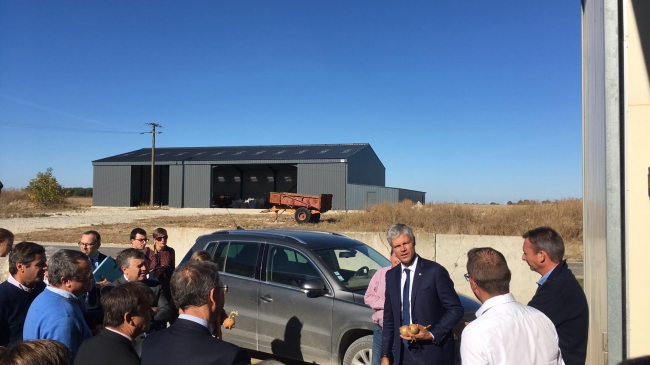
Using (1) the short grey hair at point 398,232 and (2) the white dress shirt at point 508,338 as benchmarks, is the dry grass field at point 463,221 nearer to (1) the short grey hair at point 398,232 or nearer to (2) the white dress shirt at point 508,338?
(1) the short grey hair at point 398,232

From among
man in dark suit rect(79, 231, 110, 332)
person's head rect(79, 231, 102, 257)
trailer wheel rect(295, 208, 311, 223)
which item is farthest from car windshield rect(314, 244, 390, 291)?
trailer wheel rect(295, 208, 311, 223)

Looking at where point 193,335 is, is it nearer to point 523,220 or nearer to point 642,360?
point 642,360

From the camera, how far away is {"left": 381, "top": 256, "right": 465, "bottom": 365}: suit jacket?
3.73 meters

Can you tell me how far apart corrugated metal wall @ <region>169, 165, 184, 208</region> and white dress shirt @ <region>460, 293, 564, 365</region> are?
5474 centimetres

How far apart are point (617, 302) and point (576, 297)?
0.39 m

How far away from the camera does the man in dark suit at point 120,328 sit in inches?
99.6

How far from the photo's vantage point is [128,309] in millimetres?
2697

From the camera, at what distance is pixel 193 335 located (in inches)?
89.5

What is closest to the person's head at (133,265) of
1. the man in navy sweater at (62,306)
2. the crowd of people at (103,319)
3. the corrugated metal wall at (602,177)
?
the crowd of people at (103,319)

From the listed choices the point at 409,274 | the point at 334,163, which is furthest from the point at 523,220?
the point at 334,163

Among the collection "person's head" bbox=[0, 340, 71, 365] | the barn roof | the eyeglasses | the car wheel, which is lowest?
the car wheel

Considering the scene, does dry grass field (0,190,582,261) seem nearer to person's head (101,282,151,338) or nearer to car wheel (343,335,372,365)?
car wheel (343,335,372,365)

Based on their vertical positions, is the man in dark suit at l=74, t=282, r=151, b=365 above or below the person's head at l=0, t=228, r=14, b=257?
below

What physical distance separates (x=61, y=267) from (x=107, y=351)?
974 millimetres
